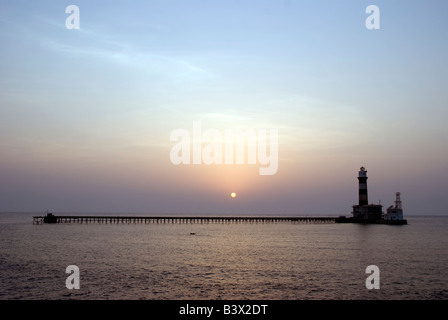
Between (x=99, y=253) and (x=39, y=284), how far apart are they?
71.1 feet

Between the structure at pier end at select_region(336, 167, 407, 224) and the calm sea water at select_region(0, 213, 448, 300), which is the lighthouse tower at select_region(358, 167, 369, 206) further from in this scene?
the calm sea water at select_region(0, 213, 448, 300)

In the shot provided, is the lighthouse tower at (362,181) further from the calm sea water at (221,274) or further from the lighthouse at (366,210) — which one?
the calm sea water at (221,274)

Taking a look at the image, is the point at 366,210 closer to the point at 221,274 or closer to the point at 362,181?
the point at 362,181

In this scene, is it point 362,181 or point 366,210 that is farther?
point 366,210

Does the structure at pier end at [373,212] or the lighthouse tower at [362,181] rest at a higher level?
the lighthouse tower at [362,181]

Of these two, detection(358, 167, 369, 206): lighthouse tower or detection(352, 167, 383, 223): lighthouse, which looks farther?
detection(352, 167, 383, 223): lighthouse

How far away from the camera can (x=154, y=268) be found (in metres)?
40.5

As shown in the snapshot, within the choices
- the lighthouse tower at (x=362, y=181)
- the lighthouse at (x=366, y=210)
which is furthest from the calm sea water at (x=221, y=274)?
the lighthouse at (x=366, y=210)

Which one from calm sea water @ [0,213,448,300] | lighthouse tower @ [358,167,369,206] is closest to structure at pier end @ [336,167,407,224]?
lighthouse tower @ [358,167,369,206]

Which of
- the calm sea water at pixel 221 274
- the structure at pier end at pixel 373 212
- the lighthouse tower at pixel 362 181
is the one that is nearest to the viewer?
the calm sea water at pixel 221 274

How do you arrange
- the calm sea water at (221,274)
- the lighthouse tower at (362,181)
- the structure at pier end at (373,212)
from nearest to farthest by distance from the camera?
the calm sea water at (221,274)
the lighthouse tower at (362,181)
the structure at pier end at (373,212)

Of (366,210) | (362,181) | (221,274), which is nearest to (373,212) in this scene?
(366,210)
